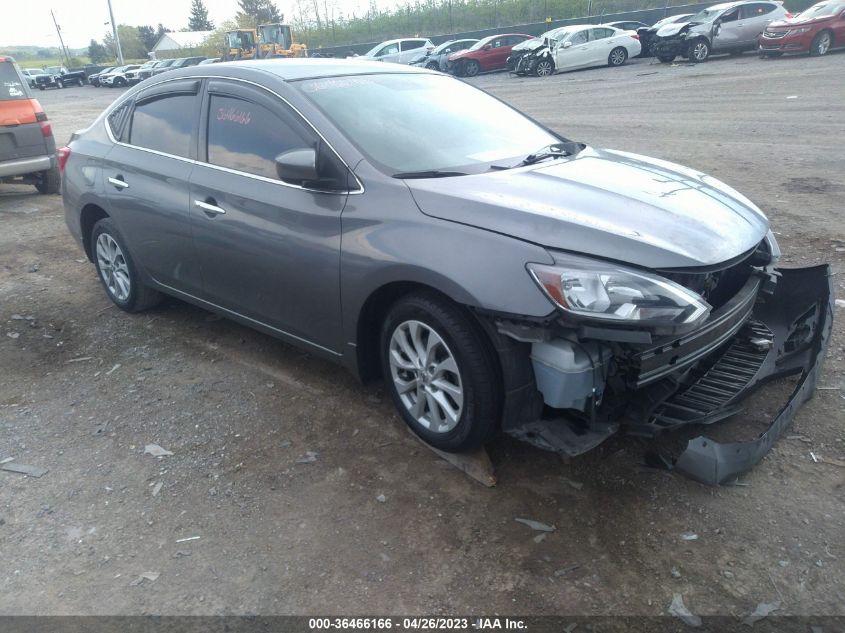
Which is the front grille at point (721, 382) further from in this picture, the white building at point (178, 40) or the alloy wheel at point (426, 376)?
the white building at point (178, 40)

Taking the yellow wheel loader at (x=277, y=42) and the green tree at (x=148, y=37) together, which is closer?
the yellow wheel loader at (x=277, y=42)

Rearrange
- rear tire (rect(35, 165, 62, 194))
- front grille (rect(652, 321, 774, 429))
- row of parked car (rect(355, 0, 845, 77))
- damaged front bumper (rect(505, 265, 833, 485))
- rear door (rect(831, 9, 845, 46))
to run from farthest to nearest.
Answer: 1. row of parked car (rect(355, 0, 845, 77))
2. rear door (rect(831, 9, 845, 46))
3. rear tire (rect(35, 165, 62, 194))
4. front grille (rect(652, 321, 774, 429))
5. damaged front bumper (rect(505, 265, 833, 485))

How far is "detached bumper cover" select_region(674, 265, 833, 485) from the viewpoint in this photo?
2918mm

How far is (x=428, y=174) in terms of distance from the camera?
11.4 ft

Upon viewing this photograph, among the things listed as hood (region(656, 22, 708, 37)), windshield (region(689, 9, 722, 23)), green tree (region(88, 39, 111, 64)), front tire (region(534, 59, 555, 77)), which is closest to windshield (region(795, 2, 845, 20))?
windshield (region(689, 9, 722, 23))

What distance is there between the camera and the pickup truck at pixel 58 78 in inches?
1978

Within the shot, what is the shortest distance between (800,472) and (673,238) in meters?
1.22

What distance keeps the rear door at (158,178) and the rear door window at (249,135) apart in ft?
0.75

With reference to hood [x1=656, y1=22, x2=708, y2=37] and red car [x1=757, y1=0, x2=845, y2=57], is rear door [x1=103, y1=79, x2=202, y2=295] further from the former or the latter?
hood [x1=656, y1=22, x2=708, y2=37]

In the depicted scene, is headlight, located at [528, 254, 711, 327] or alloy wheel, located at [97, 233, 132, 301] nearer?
headlight, located at [528, 254, 711, 327]

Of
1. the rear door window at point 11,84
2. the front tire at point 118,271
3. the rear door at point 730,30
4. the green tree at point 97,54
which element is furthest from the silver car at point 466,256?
the green tree at point 97,54

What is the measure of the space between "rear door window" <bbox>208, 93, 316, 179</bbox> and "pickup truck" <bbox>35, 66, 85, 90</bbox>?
55.0m

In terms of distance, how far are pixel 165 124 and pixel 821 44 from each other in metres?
21.2

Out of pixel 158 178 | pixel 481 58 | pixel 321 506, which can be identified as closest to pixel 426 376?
pixel 321 506
